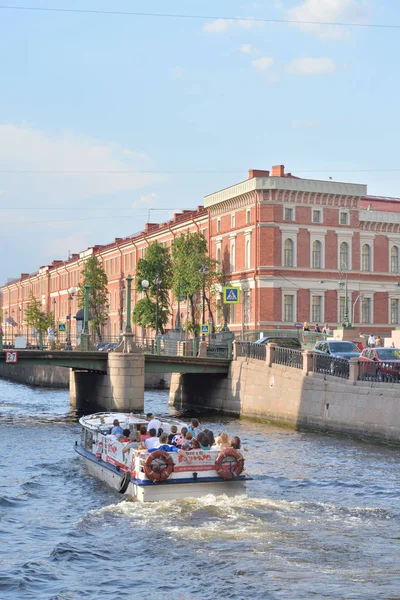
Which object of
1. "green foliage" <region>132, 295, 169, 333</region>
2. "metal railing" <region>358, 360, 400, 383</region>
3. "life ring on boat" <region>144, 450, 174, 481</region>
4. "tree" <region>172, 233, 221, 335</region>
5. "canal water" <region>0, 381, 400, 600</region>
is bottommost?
"canal water" <region>0, 381, 400, 600</region>

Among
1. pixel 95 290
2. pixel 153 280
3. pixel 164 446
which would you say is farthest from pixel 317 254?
pixel 164 446

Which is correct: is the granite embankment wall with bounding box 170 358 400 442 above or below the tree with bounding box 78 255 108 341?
below

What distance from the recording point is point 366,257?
2859 inches

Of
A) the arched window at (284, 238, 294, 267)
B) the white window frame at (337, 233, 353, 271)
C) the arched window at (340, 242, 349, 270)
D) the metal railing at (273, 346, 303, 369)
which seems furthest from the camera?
the arched window at (340, 242, 349, 270)

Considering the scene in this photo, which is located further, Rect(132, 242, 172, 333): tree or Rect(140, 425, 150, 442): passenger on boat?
Rect(132, 242, 172, 333): tree

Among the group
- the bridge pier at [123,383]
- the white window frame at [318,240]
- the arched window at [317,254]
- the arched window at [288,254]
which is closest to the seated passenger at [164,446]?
the bridge pier at [123,383]

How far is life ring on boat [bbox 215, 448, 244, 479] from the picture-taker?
23219 mm

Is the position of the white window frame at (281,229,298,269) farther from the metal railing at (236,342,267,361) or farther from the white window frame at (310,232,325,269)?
the metal railing at (236,342,267,361)

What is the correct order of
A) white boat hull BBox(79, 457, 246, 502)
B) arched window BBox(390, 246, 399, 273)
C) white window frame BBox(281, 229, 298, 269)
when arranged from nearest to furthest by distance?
white boat hull BBox(79, 457, 246, 502) → white window frame BBox(281, 229, 298, 269) → arched window BBox(390, 246, 399, 273)

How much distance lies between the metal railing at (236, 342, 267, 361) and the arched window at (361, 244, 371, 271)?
25426 millimetres

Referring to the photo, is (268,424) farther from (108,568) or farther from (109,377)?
(108,568)

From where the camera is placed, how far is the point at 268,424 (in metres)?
43.4

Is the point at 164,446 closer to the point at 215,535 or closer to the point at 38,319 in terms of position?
the point at 215,535

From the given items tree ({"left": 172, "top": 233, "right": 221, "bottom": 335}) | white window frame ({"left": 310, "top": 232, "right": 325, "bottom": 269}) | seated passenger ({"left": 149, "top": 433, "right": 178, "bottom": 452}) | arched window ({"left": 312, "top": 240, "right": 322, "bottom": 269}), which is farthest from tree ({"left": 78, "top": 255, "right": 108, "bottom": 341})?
seated passenger ({"left": 149, "top": 433, "right": 178, "bottom": 452})
